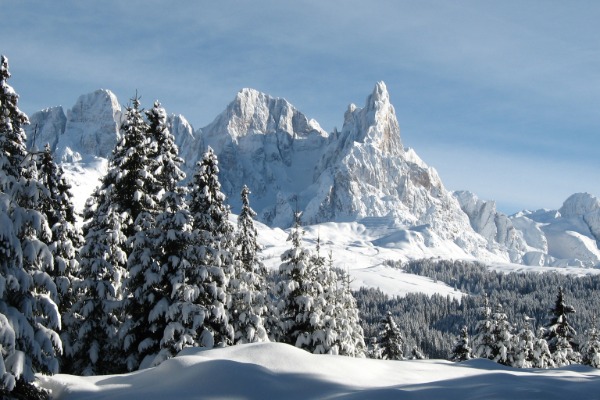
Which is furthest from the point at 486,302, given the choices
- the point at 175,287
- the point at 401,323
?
the point at 401,323

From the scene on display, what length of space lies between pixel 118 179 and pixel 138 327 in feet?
20.7

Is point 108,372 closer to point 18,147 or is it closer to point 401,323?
point 18,147

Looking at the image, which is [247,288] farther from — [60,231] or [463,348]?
[463,348]

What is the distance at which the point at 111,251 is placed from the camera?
936 inches

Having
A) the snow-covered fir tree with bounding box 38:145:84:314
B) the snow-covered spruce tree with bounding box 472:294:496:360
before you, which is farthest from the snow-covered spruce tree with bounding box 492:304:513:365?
the snow-covered fir tree with bounding box 38:145:84:314

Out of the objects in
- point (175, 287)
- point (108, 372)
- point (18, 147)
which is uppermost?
point (18, 147)

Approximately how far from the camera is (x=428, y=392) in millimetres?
12555

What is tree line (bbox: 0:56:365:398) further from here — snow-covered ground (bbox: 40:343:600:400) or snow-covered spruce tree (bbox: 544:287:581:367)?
snow-covered spruce tree (bbox: 544:287:581:367)

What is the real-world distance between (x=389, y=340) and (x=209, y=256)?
35755 mm

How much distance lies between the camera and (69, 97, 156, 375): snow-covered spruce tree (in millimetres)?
23250

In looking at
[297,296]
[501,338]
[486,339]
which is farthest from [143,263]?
[501,338]

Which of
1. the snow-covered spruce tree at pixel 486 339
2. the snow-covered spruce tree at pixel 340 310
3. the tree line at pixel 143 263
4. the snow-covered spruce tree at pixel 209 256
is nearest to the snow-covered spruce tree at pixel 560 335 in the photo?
the snow-covered spruce tree at pixel 486 339

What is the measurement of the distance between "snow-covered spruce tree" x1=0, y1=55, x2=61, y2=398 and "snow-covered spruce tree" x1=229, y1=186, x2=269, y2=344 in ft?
43.7

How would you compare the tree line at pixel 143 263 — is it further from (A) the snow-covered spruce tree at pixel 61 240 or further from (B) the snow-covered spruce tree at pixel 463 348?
(B) the snow-covered spruce tree at pixel 463 348
